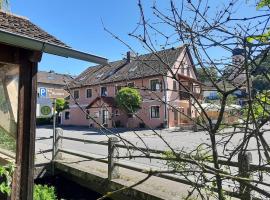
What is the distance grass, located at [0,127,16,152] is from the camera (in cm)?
504

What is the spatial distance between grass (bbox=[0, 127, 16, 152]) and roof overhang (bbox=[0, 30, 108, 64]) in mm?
1592

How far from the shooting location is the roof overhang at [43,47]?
3.79 meters

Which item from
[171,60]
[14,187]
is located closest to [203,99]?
[171,60]


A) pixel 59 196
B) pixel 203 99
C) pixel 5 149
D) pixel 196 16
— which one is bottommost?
pixel 59 196

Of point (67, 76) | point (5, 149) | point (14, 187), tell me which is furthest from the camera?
point (5, 149)

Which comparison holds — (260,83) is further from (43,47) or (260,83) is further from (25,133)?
(25,133)

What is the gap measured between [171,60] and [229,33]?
0.53 meters

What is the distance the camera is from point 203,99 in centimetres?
235

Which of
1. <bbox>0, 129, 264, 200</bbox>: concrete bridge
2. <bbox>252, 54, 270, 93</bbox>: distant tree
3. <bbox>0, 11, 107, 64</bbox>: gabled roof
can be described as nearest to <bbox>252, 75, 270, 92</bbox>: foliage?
<bbox>252, 54, 270, 93</bbox>: distant tree

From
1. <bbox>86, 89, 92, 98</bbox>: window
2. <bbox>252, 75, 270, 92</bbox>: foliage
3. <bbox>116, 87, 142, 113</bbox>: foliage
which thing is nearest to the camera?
<bbox>252, 75, 270, 92</bbox>: foliage

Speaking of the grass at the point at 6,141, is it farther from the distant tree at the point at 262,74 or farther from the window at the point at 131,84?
the distant tree at the point at 262,74

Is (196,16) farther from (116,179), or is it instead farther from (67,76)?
(116,179)

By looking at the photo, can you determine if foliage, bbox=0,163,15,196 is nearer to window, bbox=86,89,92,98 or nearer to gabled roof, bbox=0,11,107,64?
gabled roof, bbox=0,11,107,64

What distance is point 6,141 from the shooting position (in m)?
5.65
